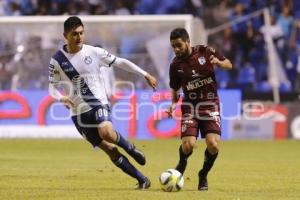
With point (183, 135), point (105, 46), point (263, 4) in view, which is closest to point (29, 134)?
point (105, 46)

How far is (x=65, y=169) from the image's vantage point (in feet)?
47.9

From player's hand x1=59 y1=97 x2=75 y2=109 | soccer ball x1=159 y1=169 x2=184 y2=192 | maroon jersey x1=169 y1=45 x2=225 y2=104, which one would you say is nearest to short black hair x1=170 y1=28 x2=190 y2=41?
maroon jersey x1=169 y1=45 x2=225 y2=104

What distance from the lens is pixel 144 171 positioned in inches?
561

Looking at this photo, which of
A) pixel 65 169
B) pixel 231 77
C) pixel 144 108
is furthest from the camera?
pixel 231 77

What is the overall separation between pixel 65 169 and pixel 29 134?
9902 mm

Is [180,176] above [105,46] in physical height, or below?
below

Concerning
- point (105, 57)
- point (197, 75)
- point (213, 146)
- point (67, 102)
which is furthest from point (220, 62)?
point (67, 102)

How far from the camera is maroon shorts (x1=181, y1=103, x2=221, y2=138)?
11.0 metres

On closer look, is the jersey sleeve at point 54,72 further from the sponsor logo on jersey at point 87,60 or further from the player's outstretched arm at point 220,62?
the player's outstretched arm at point 220,62

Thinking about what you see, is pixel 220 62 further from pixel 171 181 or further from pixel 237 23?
pixel 237 23

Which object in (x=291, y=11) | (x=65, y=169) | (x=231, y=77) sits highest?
(x=291, y=11)

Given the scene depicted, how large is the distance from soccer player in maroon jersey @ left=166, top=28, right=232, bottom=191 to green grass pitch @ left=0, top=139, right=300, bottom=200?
1.59 feet

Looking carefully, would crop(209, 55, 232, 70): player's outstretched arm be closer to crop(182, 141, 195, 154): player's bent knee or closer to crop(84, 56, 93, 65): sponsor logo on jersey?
crop(182, 141, 195, 154): player's bent knee

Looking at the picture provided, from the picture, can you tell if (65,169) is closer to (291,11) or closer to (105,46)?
(105,46)
